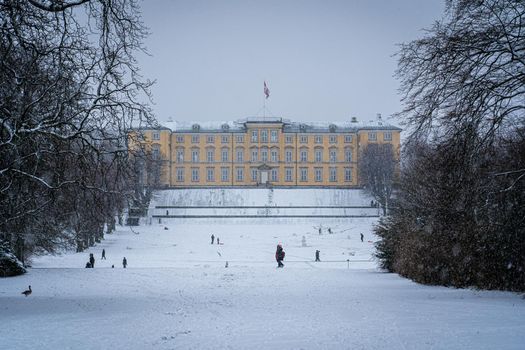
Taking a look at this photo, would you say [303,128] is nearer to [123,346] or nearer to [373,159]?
[373,159]

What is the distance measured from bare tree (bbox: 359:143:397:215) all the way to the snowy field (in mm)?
35790

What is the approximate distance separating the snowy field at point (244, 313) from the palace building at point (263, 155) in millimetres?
48864

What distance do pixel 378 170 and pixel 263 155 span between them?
16.8 meters

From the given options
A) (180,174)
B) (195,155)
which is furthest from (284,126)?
(180,174)

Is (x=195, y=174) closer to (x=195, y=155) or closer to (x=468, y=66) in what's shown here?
(x=195, y=155)

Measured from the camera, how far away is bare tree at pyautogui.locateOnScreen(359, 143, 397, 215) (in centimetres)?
4688

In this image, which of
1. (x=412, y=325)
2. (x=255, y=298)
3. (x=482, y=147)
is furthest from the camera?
(x=255, y=298)

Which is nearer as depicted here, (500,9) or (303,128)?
(500,9)

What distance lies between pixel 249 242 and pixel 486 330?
1016 inches

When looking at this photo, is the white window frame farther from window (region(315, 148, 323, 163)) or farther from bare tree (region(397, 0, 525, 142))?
bare tree (region(397, 0, 525, 142))

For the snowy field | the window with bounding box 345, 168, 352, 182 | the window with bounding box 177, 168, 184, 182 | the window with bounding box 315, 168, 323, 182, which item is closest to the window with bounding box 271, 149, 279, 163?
the window with bounding box 315, 168, 323, 182

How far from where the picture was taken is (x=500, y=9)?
240 inches

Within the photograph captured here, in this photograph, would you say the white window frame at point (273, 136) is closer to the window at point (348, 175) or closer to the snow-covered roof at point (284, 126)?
the snow-covered roof at point (284, 126)

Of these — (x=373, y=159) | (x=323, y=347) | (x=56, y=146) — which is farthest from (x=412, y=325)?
(x=373, y=159)
